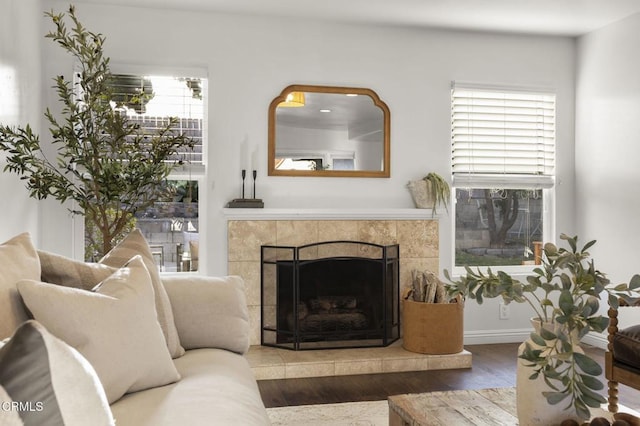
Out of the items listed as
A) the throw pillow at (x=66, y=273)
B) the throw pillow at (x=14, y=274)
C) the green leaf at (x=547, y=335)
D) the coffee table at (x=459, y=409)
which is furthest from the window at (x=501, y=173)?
the throw pillow at (x=14, y=274)

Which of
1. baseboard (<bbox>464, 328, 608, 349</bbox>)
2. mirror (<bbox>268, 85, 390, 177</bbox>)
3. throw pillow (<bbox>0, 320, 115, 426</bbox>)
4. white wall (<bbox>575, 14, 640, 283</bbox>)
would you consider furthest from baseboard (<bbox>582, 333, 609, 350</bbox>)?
throw pillow (<bbox>0, 320, 115, 426</bbox>)

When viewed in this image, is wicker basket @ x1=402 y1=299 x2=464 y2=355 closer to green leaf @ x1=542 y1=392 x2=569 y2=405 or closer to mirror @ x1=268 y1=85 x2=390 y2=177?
mirror @ x1=268 y1=85 x2=390 y2=177

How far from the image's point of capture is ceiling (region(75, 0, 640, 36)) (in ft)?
14.1

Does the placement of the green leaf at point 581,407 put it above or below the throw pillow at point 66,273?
below

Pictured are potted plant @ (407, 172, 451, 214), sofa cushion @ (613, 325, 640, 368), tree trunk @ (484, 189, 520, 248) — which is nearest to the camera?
sofa cushion @ (613, 325, 640, 368)

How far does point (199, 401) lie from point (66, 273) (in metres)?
0.66

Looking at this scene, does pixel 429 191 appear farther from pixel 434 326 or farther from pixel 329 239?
pixel 434 326

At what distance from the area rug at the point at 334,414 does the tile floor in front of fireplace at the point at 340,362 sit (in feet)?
2.06

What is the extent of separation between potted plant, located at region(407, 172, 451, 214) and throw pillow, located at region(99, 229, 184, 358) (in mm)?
2827

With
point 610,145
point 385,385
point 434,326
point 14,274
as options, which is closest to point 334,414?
point 385,385

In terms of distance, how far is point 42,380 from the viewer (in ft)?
2.36

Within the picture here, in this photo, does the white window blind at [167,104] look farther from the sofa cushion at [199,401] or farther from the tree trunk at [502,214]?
the sofa cushion at [199,401]

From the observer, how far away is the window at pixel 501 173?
5059 millimetres
